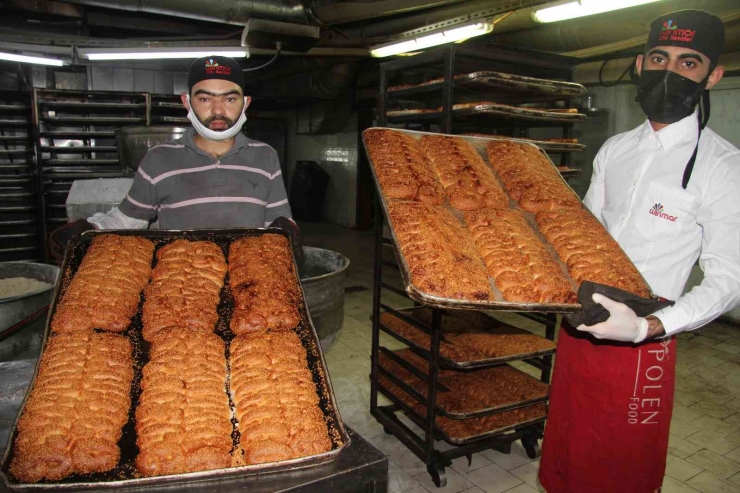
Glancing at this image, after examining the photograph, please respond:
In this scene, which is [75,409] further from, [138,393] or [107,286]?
[107,286]

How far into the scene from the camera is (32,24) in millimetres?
6906

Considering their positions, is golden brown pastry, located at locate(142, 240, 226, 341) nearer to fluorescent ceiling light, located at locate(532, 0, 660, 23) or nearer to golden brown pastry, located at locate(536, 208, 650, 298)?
golden brown pastry, located at locate(536, 208, 650, 298)

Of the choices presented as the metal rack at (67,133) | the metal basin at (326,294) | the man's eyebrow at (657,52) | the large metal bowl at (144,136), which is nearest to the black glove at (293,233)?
the metal basin at (326,294)

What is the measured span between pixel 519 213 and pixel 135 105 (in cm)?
532

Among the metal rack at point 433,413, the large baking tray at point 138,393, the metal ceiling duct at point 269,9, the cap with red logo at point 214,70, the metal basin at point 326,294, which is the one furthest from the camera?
the metal ceiling duct at point 269,9

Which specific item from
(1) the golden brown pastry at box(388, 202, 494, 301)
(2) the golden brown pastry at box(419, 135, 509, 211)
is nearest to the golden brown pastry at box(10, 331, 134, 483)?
(1) the golden brown pastry at box(388, 202, 494, 301)

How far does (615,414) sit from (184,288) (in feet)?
5.43

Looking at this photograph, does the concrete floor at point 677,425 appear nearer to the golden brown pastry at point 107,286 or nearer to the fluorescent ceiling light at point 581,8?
the golden brown pastry at point 107,286

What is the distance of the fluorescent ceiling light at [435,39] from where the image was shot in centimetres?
405

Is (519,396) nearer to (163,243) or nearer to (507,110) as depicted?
(507,110)

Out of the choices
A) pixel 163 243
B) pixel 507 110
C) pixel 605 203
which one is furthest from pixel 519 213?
pixel 163 243

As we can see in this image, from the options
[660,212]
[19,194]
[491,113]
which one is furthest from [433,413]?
[19,194]

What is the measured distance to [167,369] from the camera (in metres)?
1.37

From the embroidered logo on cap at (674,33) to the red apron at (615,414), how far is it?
107 centimetres
